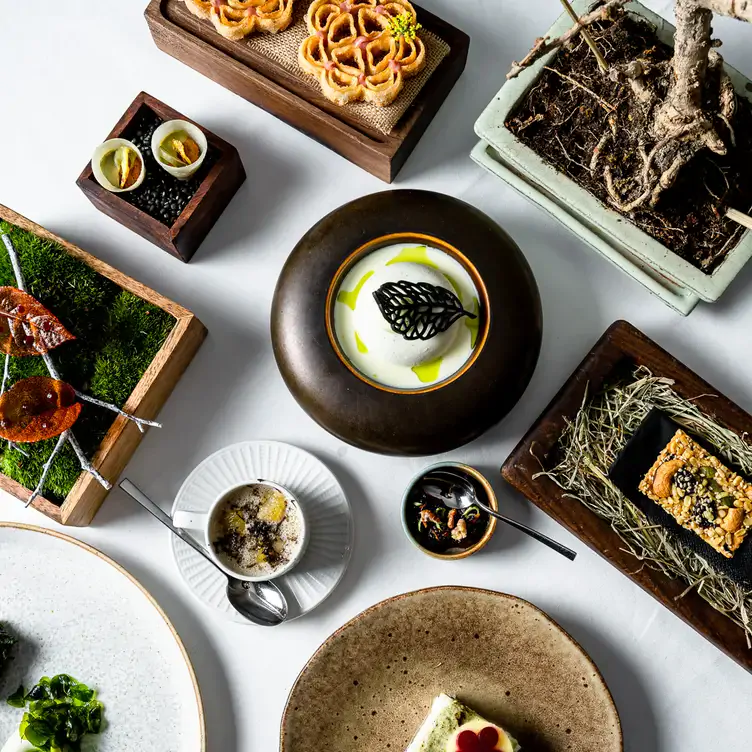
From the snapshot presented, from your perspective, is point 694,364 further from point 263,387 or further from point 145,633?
point 145,633

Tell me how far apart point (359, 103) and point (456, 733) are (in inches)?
45.7

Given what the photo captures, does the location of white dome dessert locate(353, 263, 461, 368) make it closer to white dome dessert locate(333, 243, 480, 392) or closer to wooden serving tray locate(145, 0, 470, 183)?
white dome dessert locate(333, 243, 480, 392)

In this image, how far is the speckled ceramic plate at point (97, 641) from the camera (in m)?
1.57

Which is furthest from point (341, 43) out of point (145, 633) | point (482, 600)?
point (145, 633)

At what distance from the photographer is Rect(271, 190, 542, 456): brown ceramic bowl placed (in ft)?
4.41

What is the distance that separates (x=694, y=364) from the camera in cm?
160

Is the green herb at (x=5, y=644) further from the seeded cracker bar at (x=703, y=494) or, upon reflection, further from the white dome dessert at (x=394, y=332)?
the seeded cracker bar at (x=703, y=494)

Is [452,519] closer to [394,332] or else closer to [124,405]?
[394,332]

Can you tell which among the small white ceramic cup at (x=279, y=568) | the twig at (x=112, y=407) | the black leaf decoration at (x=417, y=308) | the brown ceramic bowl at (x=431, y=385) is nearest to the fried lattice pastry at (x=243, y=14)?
the brown ceramic bowl at (x=431, y=385)

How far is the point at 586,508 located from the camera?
1.45 m

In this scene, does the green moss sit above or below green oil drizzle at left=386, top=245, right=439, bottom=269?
below

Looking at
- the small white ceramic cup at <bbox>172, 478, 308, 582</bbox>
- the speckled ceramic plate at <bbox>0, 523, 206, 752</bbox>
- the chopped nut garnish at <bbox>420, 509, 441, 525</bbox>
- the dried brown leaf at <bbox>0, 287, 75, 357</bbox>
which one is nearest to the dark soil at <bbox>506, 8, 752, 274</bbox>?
the chopped nut garnish at <bbox>420, 509, 441, 525</bbox>

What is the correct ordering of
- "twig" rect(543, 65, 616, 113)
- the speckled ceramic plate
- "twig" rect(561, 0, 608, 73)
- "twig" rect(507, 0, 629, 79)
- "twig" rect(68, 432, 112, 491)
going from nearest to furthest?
"twig" rect(507, 0, 629, 79), "twig" rect(561, 0, 608, 73), "twig" rect(543, 65, 616, 113), "twig" rect(68, 432, 112, 491), the speckled ceramic plate

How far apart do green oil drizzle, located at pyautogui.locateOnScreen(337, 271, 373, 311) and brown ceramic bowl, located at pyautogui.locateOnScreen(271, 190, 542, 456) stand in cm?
1
